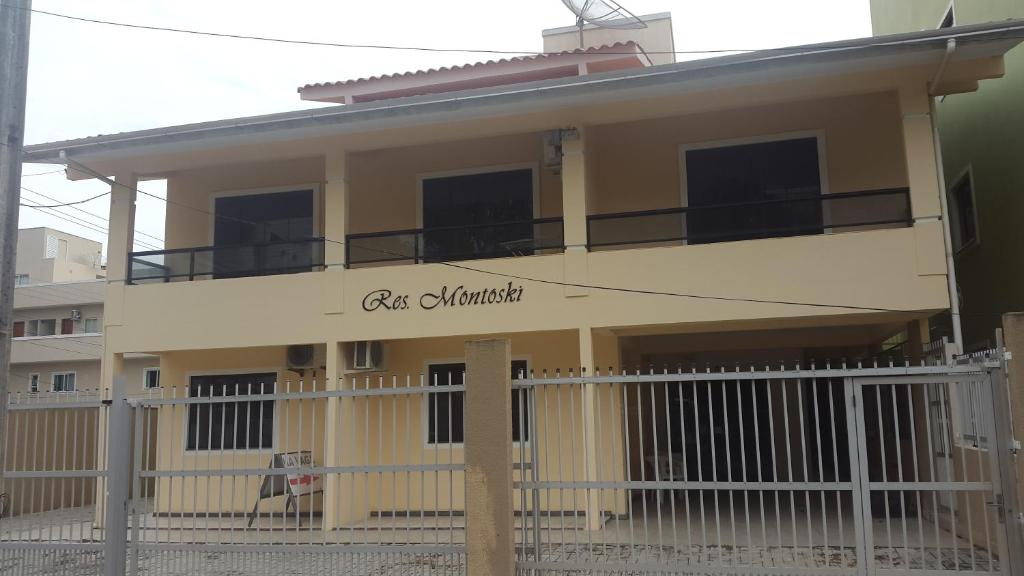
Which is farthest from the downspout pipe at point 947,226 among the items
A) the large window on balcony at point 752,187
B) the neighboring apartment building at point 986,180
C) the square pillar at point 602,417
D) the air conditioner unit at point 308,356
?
the air conditioner unit at point 308,356

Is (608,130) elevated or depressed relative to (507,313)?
elevated

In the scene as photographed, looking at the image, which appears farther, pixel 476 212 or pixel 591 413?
pixel 476 212

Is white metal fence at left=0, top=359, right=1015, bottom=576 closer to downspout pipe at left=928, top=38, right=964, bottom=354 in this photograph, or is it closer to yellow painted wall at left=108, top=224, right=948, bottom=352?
downspout pipe at left=928, top=38, right=964, bottom=354

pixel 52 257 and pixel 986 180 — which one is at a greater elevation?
pixel 52 257

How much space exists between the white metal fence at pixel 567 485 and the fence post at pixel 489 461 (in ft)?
0.43

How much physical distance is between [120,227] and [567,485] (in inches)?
350

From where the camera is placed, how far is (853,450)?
232 inches

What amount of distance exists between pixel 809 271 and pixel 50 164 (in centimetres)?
1036

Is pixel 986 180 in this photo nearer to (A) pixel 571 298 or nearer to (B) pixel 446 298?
(A) pixel 571 298

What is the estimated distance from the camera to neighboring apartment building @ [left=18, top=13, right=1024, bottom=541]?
980 cm

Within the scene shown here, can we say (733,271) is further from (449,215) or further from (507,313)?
(449,215)

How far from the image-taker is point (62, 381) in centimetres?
3041

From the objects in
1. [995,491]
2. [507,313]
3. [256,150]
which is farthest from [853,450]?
[256,150]

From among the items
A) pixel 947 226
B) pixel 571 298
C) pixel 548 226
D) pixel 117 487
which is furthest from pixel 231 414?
pixel 947 226
